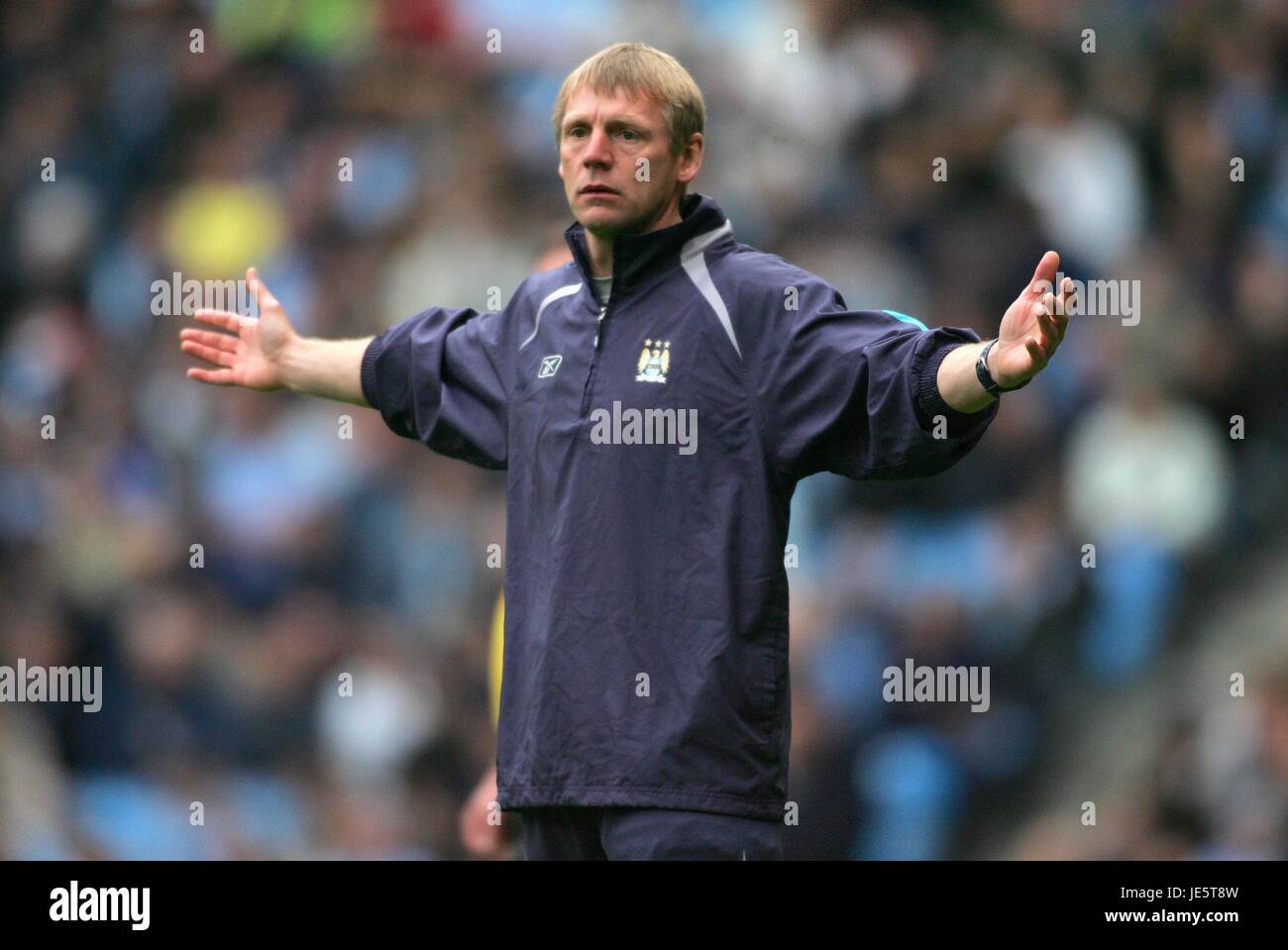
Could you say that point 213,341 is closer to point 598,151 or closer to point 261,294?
point 261,294

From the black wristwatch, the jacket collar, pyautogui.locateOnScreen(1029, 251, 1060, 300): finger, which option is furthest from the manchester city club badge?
pyautogui.locateOnScreen(1029, 251, 1060, 300): finger

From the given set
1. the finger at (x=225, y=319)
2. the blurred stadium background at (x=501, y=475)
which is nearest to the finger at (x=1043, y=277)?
the finger at (x=225, y=319)

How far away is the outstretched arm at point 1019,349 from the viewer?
370cm

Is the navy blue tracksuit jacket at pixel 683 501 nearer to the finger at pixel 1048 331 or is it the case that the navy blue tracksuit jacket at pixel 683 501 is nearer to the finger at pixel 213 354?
the finger at pixel 1048 331

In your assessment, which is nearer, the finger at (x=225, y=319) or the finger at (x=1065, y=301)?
the finger at (x=1065, y=301)

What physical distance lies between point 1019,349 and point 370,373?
1628 millimetres

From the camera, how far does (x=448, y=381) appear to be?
14.8 feet

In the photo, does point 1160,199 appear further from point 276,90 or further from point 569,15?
point 276,90

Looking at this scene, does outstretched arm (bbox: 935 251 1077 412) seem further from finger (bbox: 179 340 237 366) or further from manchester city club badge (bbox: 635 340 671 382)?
finger (bbox: 179 340 237 366)

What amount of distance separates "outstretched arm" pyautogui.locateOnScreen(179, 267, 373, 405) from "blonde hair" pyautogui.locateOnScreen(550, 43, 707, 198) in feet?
2.68

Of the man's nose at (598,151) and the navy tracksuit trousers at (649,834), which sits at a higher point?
the man's nose at (598,151)

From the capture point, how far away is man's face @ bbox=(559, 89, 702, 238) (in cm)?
416
